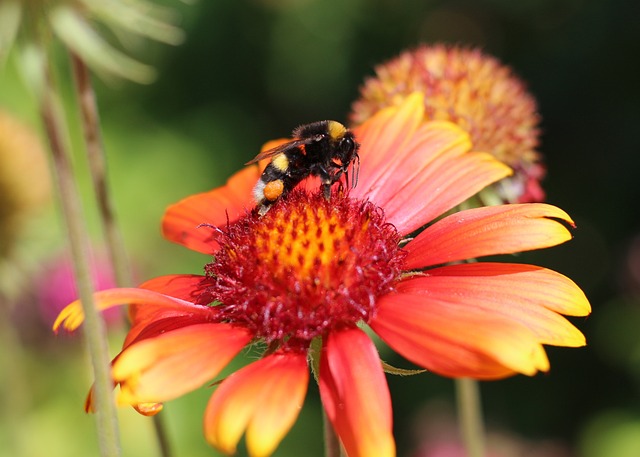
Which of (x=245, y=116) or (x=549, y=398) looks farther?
(x=245, y=116)

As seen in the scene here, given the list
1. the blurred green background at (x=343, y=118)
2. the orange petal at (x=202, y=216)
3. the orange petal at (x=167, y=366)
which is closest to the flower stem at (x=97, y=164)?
the orange petal at (x=202, y=216)

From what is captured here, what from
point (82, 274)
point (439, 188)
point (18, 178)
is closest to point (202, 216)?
point (439, 188)

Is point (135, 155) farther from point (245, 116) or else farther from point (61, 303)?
point (61, 303)

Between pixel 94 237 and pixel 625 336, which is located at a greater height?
pixel 94 237

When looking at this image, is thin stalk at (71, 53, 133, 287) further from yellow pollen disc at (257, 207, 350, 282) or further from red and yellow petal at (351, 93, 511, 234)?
red and yellow petal at (351, 93, 511, 234)

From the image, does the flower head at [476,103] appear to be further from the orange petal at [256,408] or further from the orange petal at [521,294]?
the orange petal at [256,408]

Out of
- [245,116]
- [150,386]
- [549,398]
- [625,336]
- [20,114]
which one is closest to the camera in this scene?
[150,386]

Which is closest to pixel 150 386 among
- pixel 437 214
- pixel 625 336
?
pixel 437 214
